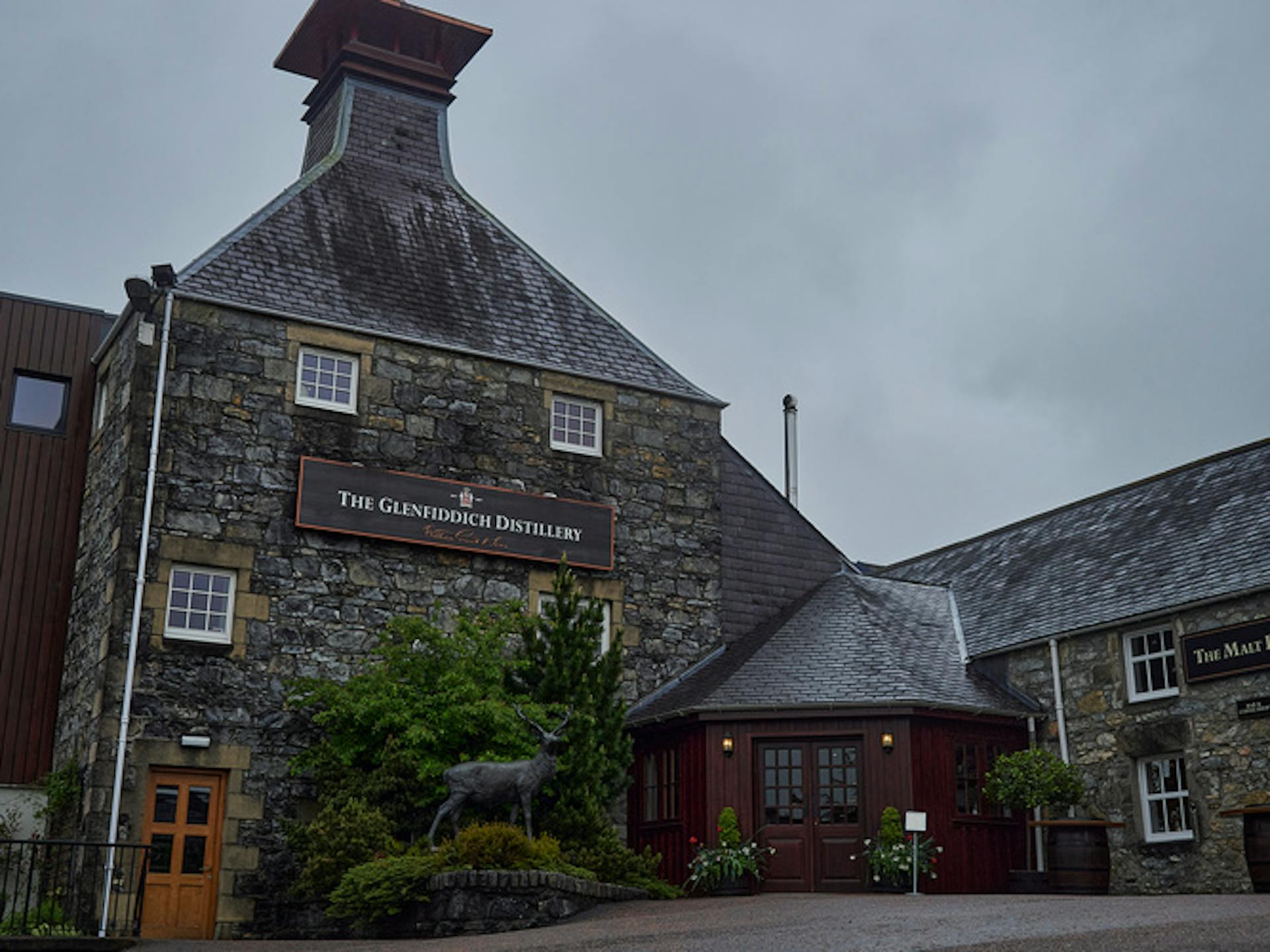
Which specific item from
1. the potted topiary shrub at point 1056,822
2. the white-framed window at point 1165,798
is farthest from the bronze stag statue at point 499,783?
the white-framed window at point 1165,798

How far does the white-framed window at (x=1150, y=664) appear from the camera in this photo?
1844 cm

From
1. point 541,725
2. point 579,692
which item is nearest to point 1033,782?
point 579,692

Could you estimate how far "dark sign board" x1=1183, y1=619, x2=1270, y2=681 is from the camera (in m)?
17.2

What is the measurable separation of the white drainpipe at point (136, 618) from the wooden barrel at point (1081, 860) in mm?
10566

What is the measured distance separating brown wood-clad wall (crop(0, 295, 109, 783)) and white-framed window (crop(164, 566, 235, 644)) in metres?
2.79

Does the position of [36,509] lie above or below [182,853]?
above

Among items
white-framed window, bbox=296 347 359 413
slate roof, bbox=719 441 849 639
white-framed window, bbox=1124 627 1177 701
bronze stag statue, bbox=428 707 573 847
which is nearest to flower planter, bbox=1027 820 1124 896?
white-framed window, bbox=1124 627 1177 701

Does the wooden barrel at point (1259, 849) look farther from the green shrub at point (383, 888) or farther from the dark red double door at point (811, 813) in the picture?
the green shrub at point (383, 888)

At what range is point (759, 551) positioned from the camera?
23.2 m

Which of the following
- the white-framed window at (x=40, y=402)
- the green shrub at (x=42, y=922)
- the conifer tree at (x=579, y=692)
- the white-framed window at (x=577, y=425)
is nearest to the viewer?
the green shrub at (x=42, y=922)

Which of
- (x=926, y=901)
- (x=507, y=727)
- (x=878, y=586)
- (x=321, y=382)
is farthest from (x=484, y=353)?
(x=926, y=901)

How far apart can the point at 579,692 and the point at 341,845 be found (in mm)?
3309

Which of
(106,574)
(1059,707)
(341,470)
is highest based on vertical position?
(341,470)

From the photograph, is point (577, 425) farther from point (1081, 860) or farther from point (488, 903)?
point (1081, 860)
